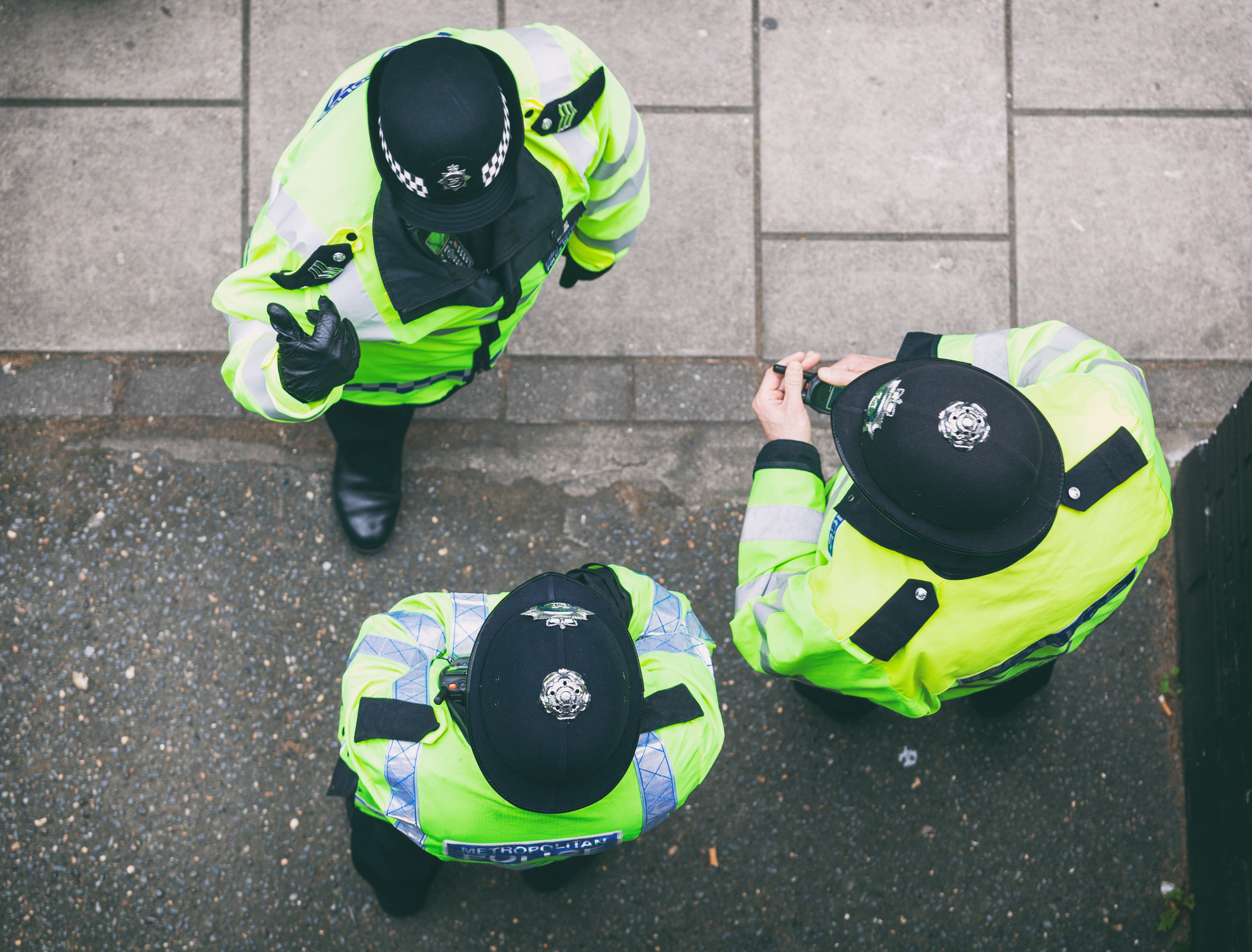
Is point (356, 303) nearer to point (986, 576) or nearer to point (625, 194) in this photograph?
point (625, 194)

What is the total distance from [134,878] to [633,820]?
2074 millimetres

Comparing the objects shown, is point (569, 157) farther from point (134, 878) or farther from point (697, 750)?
point (134, 878)

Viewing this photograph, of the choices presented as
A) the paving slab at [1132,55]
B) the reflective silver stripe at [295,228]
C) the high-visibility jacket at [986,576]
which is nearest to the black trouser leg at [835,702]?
the high-visibility jacket at [986,576]

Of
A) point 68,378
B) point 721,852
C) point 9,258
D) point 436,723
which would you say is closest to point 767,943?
point 721,852

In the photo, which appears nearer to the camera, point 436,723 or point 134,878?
point 436,723

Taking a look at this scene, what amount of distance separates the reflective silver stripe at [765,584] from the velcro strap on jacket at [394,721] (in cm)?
82

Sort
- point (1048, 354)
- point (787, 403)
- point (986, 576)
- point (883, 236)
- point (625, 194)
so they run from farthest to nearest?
point (883, 236) → point (625, 194) → point (787, 403) → point (1048, 354) → point (986, 576)

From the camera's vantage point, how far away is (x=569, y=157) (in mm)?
2234

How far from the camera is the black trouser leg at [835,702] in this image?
2891mm

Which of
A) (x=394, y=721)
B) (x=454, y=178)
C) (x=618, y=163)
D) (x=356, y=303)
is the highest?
(x=454, y=178)

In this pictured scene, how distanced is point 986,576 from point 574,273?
1.68m

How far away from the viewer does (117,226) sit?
11.1ft

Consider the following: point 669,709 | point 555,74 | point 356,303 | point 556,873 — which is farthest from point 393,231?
point 556,873

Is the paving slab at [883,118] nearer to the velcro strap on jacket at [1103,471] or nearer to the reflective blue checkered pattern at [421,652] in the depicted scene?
the velcro strap on jacket at [1103,471]
